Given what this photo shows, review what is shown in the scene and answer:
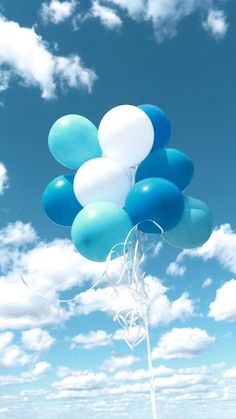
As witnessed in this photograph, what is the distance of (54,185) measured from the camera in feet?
22.6

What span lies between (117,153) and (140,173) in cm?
48

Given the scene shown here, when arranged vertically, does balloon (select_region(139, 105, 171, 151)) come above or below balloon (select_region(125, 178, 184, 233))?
above

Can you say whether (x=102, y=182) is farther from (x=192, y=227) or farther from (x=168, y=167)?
(x=192, y=227)

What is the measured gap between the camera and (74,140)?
21.9ft

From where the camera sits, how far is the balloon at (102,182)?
6.19m

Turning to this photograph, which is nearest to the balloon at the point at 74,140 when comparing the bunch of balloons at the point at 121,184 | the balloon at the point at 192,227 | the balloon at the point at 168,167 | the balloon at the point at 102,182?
the bunch of balloons at the point at 121,184

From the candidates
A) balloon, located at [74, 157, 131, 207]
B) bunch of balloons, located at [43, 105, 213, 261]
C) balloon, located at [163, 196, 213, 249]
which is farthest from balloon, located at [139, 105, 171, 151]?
balloon, located at [163, 196, 213, 249]

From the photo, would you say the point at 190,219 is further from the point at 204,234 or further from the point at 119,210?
the point at 119,210

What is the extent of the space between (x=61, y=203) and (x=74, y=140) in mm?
1032

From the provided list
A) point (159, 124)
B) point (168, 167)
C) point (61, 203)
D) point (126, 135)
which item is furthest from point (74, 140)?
point (168, 167)

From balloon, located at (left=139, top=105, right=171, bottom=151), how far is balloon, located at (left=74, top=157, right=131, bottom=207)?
0.90 m

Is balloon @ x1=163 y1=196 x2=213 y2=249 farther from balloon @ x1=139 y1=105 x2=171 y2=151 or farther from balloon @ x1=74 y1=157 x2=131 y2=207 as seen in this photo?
balloon @ x1=139 y1=105 x2=171 y2=151

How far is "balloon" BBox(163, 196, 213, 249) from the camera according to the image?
6336 mm

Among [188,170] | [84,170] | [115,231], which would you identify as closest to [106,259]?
[115,231]
